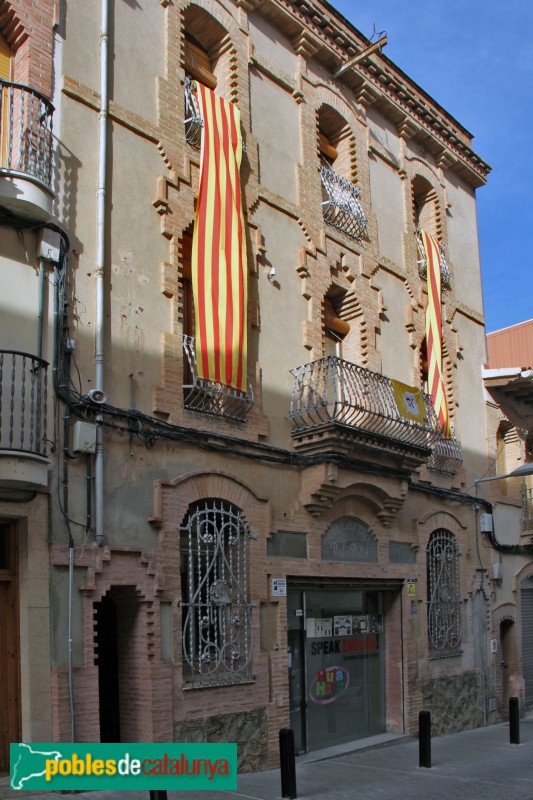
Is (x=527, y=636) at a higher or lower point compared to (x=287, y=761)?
higher

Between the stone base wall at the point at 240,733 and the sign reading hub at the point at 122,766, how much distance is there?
6.75ft

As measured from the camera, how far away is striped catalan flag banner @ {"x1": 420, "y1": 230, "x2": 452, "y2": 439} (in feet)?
55.1

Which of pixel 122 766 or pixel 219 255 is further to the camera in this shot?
pixel 219 255

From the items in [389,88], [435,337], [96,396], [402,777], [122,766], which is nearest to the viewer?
[122,766]

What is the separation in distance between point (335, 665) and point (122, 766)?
21.6 feet

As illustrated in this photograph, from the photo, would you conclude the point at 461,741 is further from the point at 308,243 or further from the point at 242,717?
the point at 308,243

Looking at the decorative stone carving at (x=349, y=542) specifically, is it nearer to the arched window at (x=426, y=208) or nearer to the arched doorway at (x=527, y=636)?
the arched doorway at (x=527, y=636)

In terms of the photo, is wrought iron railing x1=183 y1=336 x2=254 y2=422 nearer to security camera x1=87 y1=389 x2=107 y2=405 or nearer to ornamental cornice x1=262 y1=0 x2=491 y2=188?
security camera x1=87 y1=389 x2=107 y2=405

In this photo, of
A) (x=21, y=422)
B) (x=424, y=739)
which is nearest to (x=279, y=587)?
(x=424, y=739)

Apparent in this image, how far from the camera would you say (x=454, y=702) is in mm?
15812

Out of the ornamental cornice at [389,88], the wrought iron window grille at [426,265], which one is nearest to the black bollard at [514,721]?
the wrought iron window grille at [426,265]

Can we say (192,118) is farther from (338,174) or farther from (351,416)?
(351,416)

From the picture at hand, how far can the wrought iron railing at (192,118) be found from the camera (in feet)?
40.6

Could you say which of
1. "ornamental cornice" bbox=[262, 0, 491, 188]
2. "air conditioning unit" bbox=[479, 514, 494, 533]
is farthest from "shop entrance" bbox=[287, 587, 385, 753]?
"ornamental cornice" bbox=[262, 0, 491, 188]
